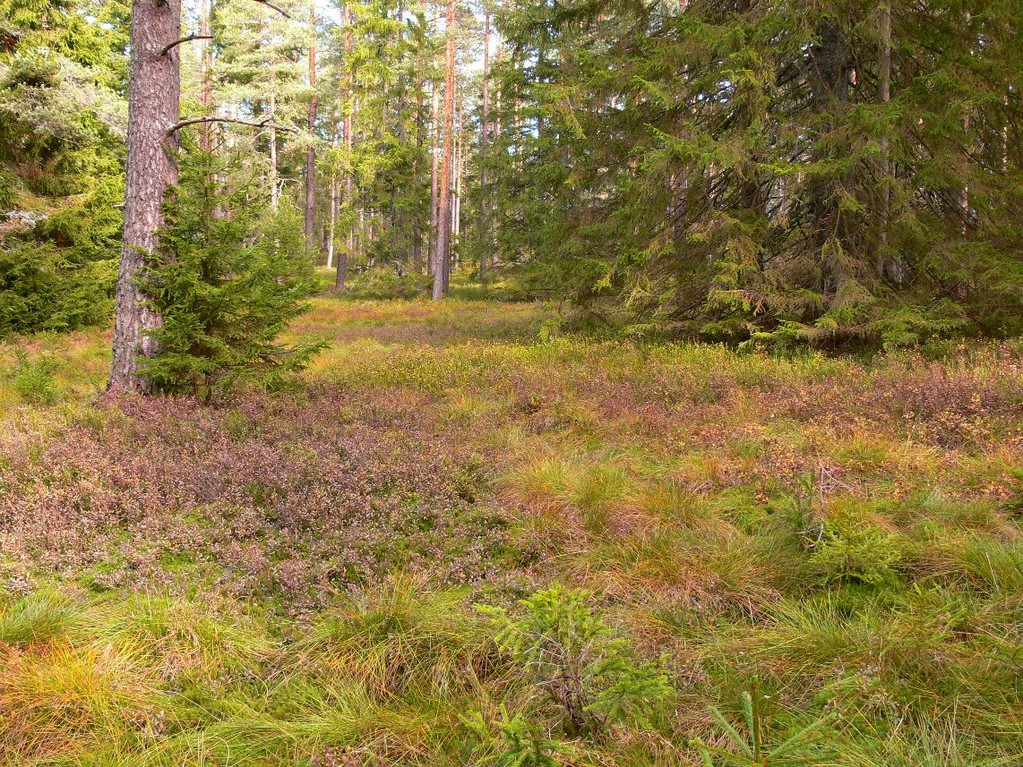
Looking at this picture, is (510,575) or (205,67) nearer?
(510,575)

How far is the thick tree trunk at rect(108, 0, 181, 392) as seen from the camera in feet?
24.5

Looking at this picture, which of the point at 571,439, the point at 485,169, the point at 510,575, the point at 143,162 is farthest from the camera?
the point at 485,169

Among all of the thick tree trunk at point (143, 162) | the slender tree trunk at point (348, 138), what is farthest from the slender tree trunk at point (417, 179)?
the thick tree trunk at point (143, 162)

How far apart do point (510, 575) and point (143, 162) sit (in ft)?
24.2

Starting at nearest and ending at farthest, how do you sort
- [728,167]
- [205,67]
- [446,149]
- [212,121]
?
[212,121], [728,167], [205,67], [446,149]

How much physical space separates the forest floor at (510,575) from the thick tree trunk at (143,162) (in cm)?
104

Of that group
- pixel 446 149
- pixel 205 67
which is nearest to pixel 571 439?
pixel 446 149

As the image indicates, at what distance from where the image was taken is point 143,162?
753 cm

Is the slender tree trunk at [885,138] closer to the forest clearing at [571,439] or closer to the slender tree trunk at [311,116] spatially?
the forest clearing at [571,439]

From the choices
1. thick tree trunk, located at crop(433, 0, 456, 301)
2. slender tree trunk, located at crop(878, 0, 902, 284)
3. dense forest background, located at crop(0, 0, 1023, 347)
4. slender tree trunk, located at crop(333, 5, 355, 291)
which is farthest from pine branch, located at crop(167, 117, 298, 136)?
thick tree trunk, located at crop(433, 0, 456, 301)

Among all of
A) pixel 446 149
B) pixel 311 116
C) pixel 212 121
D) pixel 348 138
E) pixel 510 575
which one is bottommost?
pixel 510 575

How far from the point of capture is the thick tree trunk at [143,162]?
24.5 feet

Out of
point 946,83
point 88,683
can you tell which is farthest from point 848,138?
point 88,683

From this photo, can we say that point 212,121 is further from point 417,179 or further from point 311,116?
point 417,179
